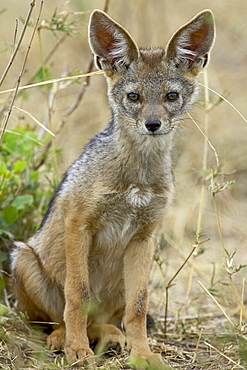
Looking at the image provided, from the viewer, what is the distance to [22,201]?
6172 millimetres

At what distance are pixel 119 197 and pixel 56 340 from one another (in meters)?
1.34

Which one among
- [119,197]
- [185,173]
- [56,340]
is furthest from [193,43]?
[185,173]

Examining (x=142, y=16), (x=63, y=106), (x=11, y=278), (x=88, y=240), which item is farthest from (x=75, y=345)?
(x=142, y=16)

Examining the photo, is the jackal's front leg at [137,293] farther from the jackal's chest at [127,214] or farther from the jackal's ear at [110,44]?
the jackal's ear at [110,44]

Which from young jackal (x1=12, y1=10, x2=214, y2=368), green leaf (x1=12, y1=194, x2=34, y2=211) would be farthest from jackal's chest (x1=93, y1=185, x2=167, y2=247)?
green leaf (x1=12, y1=194, x2=34, y2=211)

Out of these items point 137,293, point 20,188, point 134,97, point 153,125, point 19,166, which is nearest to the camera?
point 153,125

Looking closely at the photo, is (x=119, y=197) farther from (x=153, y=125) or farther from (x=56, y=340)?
(x=56, y=340)

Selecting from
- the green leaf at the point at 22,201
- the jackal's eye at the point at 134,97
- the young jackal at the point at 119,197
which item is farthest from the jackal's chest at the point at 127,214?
the green leaf at the point at 22,201

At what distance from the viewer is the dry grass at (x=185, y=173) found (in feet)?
17.1

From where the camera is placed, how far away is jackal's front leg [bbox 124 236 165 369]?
5004mm

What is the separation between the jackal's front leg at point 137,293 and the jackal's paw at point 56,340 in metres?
0.57

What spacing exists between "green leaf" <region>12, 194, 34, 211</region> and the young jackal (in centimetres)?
65

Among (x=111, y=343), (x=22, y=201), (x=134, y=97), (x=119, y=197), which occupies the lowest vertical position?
(x=111, y=343)

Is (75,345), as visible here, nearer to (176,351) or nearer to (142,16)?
(176,351)
